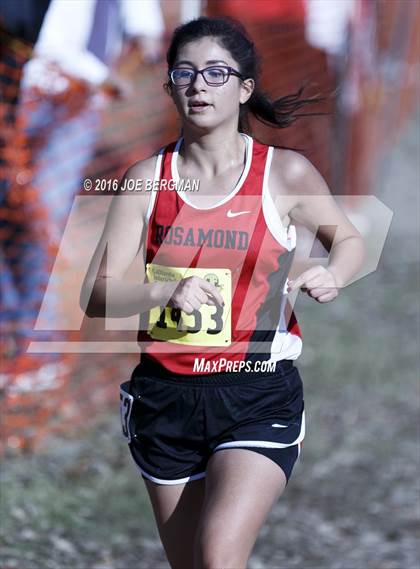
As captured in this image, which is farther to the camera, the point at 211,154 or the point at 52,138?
the point at 52,138

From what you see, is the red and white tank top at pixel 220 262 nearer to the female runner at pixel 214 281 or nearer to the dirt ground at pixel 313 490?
the female runner at pixel 214 281

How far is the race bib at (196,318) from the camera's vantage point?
111 inches

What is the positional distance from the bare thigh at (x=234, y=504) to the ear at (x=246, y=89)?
95cm

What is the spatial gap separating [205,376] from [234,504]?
361mm

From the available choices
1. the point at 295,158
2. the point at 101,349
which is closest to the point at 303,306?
the point at 101,349

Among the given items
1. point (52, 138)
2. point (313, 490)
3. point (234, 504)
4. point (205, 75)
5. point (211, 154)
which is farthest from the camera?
point (52, 138)

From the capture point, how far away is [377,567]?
418 centimetres

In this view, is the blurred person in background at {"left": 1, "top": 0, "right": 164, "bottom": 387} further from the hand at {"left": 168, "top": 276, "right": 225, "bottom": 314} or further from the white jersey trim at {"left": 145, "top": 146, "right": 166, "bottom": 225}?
the hand at {"left": 168, "top": 276, "right": 225, "bottom": 314}

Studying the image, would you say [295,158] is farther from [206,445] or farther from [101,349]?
[101,349]

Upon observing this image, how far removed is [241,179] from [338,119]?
289 inches

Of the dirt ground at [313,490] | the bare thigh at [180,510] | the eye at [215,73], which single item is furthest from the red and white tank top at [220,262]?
the dirt ground at [313,490]

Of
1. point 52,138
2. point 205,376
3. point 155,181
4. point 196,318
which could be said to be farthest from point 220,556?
point 52,138

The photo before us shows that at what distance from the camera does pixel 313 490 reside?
16.2 feet

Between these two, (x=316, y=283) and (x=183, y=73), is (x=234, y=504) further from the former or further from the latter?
(x=183, y=73)
